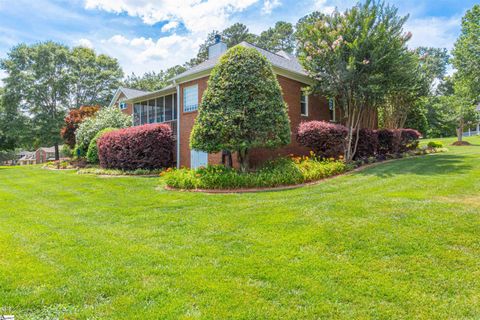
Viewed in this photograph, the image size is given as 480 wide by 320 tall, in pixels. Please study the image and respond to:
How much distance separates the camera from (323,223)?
5418 millimetres

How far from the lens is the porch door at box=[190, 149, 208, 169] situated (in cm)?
1456

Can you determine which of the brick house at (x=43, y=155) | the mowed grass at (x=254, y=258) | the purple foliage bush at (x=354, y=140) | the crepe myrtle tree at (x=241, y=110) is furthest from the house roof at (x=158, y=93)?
the brick house at (x=43, y=155)

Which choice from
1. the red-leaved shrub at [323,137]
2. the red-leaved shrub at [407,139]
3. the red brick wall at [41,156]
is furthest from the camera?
the red brick wall at [41,156]

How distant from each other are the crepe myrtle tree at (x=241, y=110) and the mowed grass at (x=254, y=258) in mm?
3263

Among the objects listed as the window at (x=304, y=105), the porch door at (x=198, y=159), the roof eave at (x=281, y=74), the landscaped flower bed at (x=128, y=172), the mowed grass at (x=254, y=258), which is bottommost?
the mowed grass at (x=254, y=258)

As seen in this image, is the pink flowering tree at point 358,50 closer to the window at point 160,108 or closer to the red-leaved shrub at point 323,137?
the red-leaved shrub at point 323,137

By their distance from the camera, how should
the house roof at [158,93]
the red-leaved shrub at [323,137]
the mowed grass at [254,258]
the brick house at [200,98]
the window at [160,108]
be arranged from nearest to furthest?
the mowed grass at [254,258] < the red-leaved shrub at [323,137] < the brick house at [200,98] < the house roof at [158,93] < the window at [160,108]

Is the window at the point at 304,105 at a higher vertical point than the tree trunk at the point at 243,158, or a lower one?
higher

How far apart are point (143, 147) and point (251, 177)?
705 cm

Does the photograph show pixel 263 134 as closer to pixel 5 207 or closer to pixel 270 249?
pixel 270 249

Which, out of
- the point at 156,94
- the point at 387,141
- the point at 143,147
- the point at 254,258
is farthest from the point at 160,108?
the point at 254,258

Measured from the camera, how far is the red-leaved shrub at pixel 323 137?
41.1 feet

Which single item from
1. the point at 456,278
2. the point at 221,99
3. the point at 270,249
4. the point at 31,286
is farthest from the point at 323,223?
the point at 221,99

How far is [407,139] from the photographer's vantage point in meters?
17.5
